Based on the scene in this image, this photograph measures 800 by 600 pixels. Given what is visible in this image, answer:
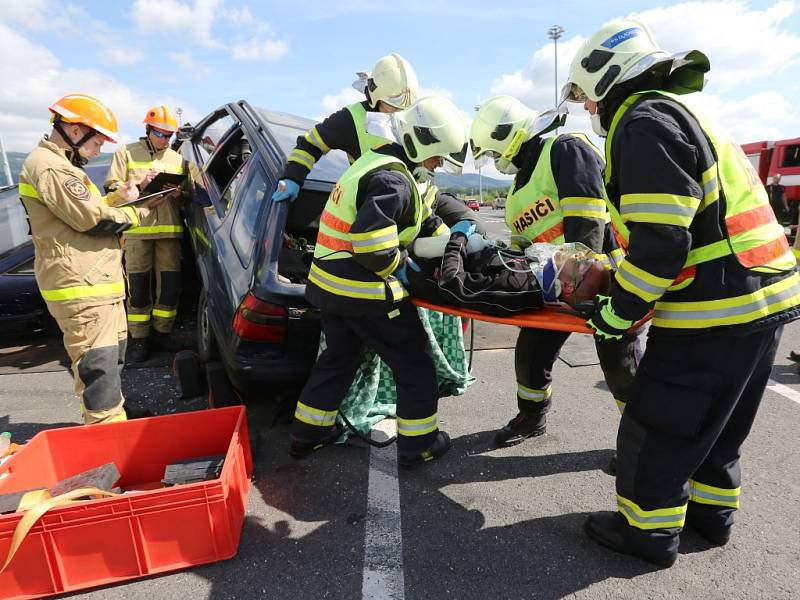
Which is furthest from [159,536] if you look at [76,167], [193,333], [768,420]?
[768,420]

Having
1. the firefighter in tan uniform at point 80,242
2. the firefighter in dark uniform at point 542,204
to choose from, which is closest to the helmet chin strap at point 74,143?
the firefighter in tan uniform at point 80,242

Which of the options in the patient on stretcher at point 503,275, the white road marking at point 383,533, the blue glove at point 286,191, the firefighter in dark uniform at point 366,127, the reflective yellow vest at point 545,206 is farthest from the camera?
the firefighter in dark uniform at point 366,127

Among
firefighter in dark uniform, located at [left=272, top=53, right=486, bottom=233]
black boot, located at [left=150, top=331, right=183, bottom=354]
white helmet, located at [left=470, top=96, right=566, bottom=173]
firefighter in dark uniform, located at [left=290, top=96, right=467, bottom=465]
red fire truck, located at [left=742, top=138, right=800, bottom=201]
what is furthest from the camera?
red fire truck, located at [left=742, top=138, right=800, bottom=201]

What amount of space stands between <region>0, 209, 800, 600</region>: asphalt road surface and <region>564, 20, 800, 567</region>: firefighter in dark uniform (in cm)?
25

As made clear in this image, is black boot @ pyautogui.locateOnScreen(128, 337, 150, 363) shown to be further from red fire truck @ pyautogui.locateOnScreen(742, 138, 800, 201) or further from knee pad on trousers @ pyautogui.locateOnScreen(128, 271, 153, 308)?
red fire truck @ pyautogui.locateOnScreen(742, 138, 800, 201)

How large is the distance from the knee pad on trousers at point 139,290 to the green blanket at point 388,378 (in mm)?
2360

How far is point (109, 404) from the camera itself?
272 cm

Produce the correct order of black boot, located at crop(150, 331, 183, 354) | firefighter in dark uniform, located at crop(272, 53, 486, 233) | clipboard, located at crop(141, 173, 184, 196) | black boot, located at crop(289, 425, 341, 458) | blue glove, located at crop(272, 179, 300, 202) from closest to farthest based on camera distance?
black boot, located at crop(289, 425, 341, 458), blue glove, located at crop(272, 179, 300, 202), firefighter in dark uniform, located at crop(272, 53, 486, 233), clipboard, located at crop(141, 173, 184, 196), black boot, located at crop(150, 331, 183, 354)

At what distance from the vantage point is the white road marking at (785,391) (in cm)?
353

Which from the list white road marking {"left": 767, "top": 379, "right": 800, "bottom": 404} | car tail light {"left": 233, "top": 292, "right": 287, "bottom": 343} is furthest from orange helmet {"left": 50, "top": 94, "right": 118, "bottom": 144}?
white road marking {"left": 767, "top": 379, "right": 800, "bottom": 404}

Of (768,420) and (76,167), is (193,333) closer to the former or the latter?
(76,167)

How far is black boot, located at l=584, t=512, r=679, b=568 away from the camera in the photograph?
6.38ft

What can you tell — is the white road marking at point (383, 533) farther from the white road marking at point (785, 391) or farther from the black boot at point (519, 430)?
the white road marking at point (785, 391)

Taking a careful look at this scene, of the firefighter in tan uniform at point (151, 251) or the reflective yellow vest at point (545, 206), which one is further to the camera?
the firefighter in tan uniform at point (151, 251)
